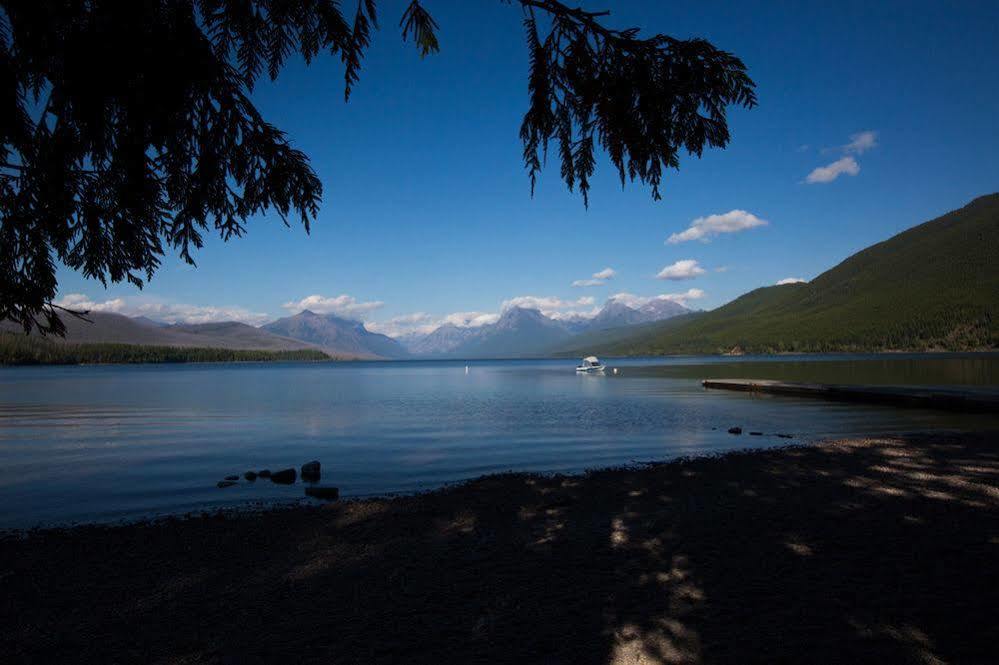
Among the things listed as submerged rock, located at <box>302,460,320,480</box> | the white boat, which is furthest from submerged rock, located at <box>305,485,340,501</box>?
the white boat

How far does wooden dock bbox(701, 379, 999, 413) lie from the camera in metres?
26.1

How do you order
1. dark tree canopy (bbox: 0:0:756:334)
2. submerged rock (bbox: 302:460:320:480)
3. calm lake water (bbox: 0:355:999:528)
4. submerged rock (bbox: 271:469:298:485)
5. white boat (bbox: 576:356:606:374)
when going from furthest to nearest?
1. white boat (bbox: 576:356:606:374)
2. submerged rock (bbox: 302:460:320:480)
3. submerged rock (bbox: 271:469:298:485)
4. calm lake water (bbox: 0:355:999:528)
5. dark tree canopy (bbox: 0:0:756:334)

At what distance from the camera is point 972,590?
5.43m

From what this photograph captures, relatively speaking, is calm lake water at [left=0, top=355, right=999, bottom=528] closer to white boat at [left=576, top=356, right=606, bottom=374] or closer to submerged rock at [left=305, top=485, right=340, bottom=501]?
submerged rock at [left=305, top=485, right=340, bottom=501]

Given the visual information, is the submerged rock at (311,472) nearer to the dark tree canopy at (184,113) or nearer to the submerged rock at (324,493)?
the submerged rock at (324,493)

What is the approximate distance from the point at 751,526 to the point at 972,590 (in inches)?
112

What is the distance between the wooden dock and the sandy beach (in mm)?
19975

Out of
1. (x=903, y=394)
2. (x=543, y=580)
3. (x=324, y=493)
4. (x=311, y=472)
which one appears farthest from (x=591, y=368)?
(x=543, y=580)

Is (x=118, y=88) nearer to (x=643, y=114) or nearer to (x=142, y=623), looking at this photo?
(x=643, y=114)

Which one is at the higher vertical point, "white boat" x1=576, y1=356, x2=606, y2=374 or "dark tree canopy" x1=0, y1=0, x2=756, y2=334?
"dark tree canopy" x1=0, y1=0, x2=756, y2=334

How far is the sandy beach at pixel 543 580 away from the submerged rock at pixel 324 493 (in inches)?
69.2

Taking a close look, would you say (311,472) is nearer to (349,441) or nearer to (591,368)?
(349,441)

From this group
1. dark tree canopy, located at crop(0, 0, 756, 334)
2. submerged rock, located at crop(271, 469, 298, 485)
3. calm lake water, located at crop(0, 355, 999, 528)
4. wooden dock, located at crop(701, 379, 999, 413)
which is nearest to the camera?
dark tree canopy, located at crop(0, 0, 756, 334)

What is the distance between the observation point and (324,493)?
12.7 m
